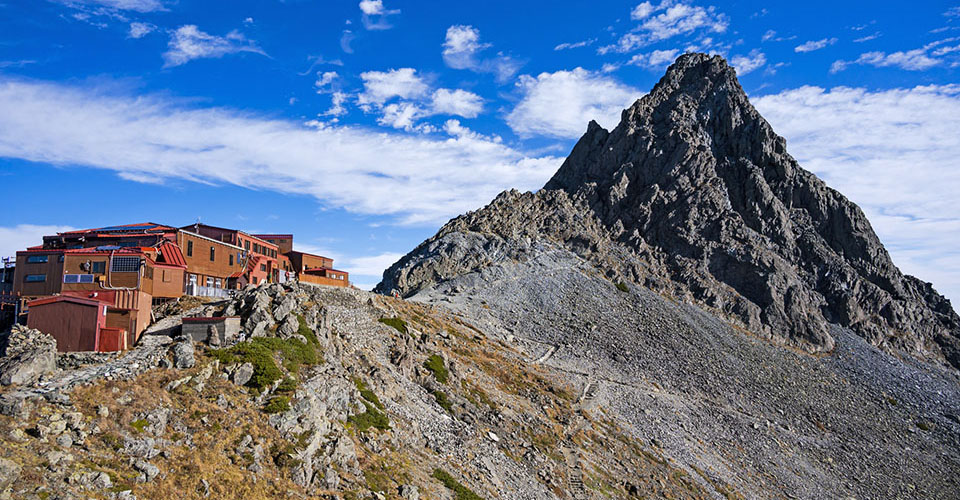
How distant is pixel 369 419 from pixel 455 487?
5870 millimetres

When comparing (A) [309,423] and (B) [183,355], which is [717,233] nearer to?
(A) [309,423]

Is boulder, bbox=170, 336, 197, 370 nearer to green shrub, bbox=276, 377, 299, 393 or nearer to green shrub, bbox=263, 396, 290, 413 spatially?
green shrub, bbox=276, 377, 299, 393

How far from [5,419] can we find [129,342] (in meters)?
12.1

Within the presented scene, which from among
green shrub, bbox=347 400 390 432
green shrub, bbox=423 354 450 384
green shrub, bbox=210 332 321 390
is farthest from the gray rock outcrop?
green shrub, bbox=423 354 450 384

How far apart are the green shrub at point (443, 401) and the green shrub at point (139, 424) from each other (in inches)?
747

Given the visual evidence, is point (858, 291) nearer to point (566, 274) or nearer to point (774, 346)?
point (774, 346)

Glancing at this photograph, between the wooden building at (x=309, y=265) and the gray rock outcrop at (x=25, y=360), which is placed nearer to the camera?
the gray rock outcrop at (x=25, y=360)

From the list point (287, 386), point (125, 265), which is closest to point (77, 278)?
point (125, 265)

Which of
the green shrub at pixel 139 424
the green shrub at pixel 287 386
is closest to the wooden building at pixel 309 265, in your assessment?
the green shrub at pixel 287 386

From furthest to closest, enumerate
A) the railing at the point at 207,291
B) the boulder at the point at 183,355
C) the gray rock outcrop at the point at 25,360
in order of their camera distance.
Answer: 1. the railing at the point at 207,291
2. the boulder at the point at 183,355
3. the gray rock outcrop at the point at 25,360

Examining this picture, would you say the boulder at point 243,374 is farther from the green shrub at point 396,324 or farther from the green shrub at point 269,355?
the green shrub at point 396,324

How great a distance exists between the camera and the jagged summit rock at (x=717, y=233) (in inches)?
3787

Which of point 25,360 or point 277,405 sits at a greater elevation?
point 25,360

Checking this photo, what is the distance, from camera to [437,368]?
1711 inches
